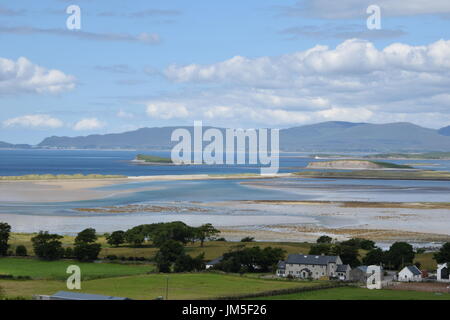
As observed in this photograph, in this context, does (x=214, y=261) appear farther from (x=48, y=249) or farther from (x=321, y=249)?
(x=48, y=249)

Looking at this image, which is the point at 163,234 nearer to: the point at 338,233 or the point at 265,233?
the point at 265,233

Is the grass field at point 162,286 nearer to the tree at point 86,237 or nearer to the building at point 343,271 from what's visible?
the building at point 343,271

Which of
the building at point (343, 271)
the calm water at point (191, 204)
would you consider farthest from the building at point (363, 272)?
the calm water at point (191, 204)

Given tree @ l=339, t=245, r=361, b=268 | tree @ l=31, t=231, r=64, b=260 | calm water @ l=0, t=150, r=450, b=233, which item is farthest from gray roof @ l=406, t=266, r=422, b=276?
calm water @ l=0, t=150, r=450, b=233

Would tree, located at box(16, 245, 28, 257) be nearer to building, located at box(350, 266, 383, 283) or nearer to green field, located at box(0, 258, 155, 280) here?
green field, located at box(0, 258, 155, 280)

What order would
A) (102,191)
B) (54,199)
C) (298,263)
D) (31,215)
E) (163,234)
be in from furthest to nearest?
(102,191) → (54,199) → (31,215) → (163,234) → (298,263)

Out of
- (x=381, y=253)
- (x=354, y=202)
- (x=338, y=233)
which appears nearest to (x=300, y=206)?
(x=354, y=202)
